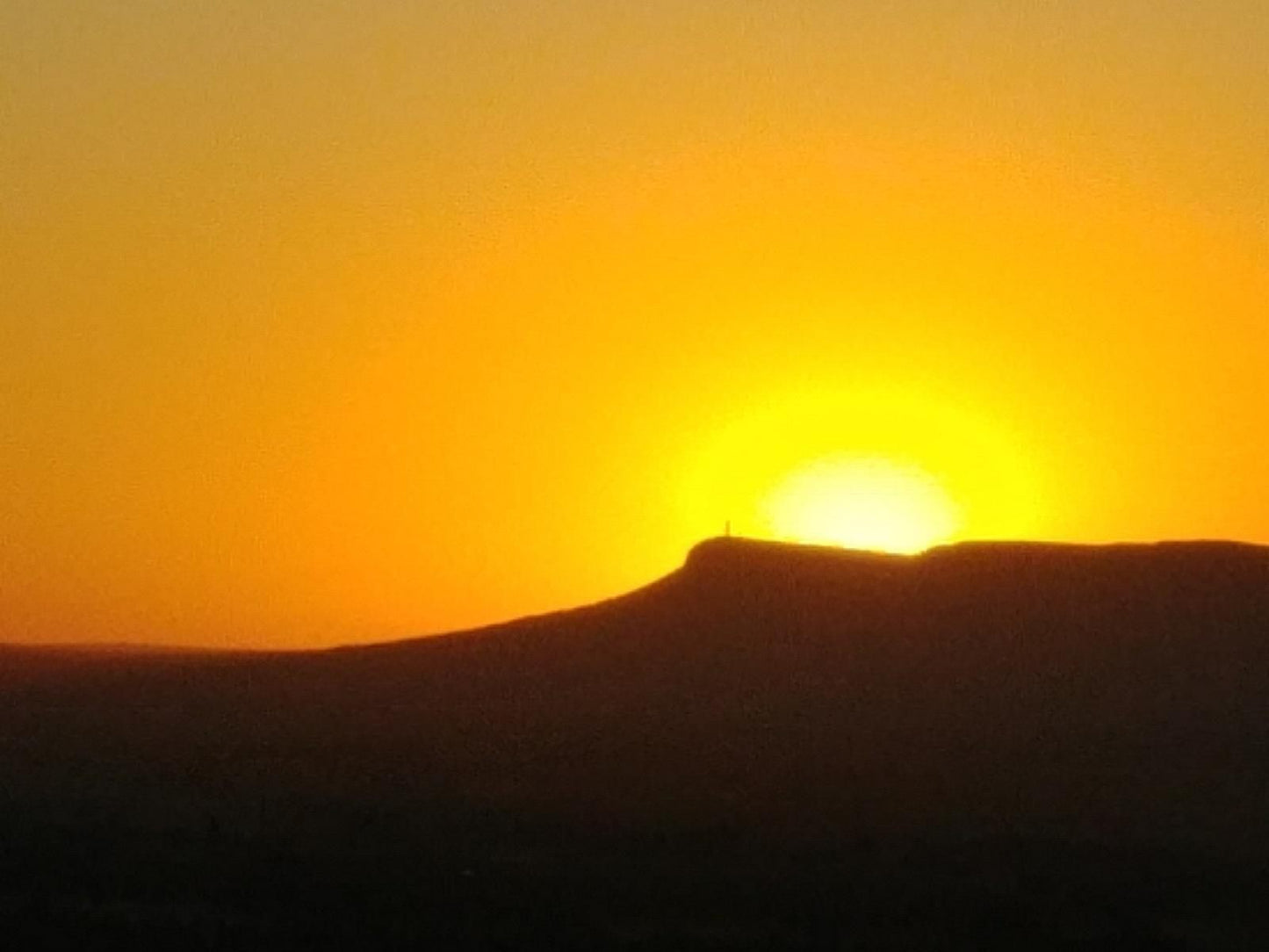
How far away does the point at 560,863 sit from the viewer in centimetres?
2447

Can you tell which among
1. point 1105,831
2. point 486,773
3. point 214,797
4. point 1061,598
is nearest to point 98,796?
point 214,797

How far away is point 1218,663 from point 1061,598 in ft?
9.39

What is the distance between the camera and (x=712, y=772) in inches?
1288

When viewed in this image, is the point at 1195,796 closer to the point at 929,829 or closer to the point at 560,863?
Answer: the point at 929,829

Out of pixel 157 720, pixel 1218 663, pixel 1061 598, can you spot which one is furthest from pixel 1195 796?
pixel 157 720

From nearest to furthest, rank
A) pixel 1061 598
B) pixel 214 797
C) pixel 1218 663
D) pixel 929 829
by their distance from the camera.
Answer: pixel 929 829 < pixel 214 797 < pixel 1218 663 < pixel 1061 598

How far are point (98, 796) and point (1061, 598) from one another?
41.2ft

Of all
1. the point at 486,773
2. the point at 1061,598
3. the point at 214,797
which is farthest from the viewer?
the point at 1061,598

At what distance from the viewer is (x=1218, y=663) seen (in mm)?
35000

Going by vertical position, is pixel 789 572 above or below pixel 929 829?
above

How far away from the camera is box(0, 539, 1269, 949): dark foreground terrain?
21.5 metres

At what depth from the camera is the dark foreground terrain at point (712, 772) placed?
70.6 feet

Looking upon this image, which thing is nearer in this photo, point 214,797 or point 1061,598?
point 214,797

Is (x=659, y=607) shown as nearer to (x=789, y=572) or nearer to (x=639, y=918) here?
(x=789, y=572)
